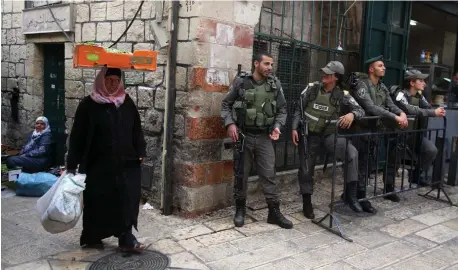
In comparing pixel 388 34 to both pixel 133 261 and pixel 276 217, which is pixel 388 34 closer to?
pixel 276 217

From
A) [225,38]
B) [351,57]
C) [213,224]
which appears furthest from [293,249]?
[351,57]

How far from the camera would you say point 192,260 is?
3586mm

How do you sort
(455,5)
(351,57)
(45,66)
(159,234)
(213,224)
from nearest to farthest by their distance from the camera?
1. (159,234)
2. (213,224)
3. (351,57)
4. (45,66)
5. (455,5)

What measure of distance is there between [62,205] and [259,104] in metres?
2.10

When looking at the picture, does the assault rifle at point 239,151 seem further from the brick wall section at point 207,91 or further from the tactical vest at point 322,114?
the tactical vest at point 322,114

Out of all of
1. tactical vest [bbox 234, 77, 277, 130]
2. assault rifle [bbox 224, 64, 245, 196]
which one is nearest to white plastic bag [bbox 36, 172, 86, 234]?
assault rifle [bbox 224, 64, 245, 196]

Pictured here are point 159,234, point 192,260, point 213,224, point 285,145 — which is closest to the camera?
point 192,260

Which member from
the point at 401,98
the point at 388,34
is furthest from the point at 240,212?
the point at 388,34

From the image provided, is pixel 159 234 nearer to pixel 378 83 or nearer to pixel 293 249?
pixel 293 249

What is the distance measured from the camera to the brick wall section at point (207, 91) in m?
4.44

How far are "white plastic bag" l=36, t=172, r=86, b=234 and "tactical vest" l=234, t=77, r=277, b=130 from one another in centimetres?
175

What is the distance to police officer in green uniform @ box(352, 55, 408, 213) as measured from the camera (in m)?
4.97

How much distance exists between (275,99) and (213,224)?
1.48 m

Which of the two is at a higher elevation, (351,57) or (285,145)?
(351,57)
